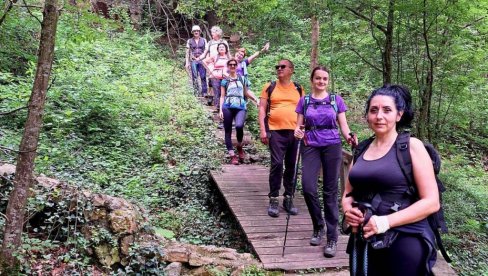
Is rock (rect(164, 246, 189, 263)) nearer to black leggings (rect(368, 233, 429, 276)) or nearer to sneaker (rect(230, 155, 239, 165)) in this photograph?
black leggings (rect(368, 233, 429, 276))

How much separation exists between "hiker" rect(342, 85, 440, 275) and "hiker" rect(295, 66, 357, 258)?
2081 mm

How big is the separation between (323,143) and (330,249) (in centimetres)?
126

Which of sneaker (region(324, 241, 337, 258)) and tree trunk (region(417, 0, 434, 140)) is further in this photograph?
tree trunk (region(417, 0, 434, 140))

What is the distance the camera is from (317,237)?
208 inches

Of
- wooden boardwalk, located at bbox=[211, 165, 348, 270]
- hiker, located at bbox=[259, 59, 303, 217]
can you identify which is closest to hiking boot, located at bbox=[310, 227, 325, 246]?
wooden boardwalk, located at bbox=[211, 165, 348, 270]

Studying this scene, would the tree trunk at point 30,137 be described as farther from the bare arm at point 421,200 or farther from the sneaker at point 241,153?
the sneaker at point 241,153

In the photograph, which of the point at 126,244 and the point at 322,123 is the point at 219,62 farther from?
the point at 126,244

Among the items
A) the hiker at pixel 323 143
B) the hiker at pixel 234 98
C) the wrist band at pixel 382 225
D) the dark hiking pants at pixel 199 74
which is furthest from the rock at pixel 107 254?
the dark hiking pants at pixel 199 74

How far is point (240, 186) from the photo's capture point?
24.4ft

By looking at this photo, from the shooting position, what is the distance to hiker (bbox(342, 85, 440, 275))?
8.18ft

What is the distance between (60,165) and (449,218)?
265 inches

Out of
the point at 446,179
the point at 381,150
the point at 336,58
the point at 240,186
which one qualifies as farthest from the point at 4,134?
the point at 446,179

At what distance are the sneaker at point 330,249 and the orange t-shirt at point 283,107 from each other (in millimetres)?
1688

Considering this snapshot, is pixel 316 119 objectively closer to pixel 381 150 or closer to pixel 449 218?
pixel 381 150
